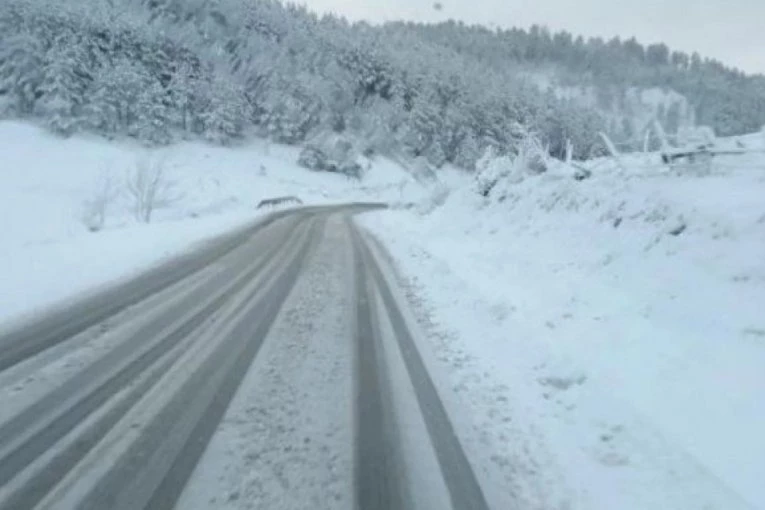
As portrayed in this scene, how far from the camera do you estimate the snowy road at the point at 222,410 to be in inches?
171

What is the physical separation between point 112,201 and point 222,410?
35.5 m

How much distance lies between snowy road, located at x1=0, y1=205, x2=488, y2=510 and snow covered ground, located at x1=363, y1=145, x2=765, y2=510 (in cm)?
59

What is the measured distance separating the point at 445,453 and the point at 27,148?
62.9 meters

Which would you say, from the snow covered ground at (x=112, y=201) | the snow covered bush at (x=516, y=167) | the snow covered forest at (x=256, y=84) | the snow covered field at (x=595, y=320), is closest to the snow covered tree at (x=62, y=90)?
the snow covered forest at (x=256, y=84)

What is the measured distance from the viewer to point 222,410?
18.7 feet

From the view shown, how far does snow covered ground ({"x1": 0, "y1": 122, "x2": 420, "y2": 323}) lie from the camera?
1227cm

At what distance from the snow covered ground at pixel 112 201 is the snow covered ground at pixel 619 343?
6.03 metres

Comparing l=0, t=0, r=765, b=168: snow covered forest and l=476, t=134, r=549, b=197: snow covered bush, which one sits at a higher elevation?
l=0, t=0, r=765, b=168: snow covered forest

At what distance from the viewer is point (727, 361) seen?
7.12 meters

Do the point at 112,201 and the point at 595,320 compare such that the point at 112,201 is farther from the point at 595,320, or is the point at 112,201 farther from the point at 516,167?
the point at 595,320

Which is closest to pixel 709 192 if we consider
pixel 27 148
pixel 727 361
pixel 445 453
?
pixel 727 361

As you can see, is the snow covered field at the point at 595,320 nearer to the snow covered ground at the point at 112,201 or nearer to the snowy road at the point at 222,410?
the snow covered ground at the point at 112,201

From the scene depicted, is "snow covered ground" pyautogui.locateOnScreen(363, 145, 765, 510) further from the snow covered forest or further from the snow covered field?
the snow covered forest

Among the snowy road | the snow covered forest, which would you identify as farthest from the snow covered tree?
the snowy road
